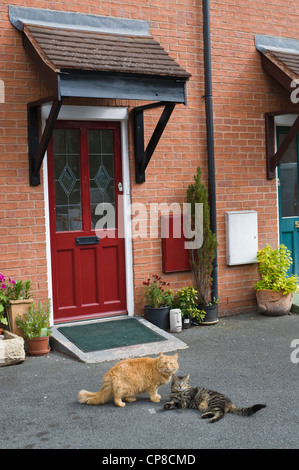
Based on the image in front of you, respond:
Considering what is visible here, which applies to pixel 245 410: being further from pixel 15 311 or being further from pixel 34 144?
pixel 34 144

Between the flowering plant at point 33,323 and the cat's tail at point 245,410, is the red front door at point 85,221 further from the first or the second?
the cat's tail at point 245,410

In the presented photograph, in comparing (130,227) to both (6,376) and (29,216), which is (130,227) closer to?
(29,216)

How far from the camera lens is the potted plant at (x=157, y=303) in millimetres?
7500

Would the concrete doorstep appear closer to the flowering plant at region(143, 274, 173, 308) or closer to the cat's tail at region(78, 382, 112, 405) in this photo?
the flowering plant at region(143, 274, 173, 308)

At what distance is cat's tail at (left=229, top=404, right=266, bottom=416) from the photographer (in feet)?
15.5

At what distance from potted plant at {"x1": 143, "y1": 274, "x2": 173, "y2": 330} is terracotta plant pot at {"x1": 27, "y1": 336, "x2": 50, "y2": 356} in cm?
149

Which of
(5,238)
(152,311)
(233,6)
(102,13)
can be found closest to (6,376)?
(5,238)

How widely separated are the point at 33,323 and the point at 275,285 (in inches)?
133

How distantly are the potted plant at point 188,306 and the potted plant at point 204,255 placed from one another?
0.10m

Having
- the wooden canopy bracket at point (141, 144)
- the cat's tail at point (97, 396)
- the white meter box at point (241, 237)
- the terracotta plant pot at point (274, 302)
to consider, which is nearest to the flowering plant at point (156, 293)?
the white meter box at point (241, 237)

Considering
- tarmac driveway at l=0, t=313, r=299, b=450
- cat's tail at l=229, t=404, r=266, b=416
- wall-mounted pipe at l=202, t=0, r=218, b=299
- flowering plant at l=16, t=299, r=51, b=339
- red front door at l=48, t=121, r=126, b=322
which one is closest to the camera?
tarmac driveway at l=0, t=313, r=299, b=450

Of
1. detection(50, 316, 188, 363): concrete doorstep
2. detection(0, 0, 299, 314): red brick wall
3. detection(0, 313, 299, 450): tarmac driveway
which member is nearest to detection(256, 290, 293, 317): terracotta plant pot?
detection(0, 0, 299, 314): red brick wall
